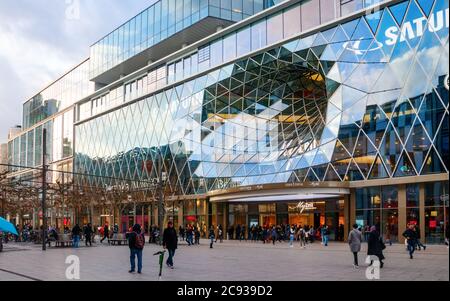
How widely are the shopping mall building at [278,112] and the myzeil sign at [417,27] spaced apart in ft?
0.28

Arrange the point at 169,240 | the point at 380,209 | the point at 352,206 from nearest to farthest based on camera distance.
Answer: the point at 169,240
the point at 380,209
the point at 352,206

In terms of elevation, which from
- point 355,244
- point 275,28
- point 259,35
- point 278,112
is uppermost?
point 275,28

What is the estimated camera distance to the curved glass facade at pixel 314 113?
3681 centimetres

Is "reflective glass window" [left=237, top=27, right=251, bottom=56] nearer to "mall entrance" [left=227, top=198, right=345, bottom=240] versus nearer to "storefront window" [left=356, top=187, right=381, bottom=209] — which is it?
"mall entrance" [left=227, top=198, right=345, bottom=240]

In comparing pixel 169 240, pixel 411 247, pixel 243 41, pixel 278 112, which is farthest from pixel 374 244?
pixel 278 112

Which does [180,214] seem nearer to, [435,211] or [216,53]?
[216,53]

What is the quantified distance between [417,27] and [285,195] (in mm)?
16600

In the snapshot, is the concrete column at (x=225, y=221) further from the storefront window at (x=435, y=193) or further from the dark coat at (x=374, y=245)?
the dark coat at (x=374, y=245)

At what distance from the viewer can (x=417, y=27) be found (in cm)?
3706

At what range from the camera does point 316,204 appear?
4650 centimetres

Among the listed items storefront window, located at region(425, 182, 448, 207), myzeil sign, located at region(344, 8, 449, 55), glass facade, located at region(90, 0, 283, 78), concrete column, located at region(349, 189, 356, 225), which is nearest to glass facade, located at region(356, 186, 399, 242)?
concrete column, located at region(349, 189, 356, 225)

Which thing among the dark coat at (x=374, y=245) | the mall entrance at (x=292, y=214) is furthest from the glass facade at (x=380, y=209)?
the dark coat at (x=374, y=245)

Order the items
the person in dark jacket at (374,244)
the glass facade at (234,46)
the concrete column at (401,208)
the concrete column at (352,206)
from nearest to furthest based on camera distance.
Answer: the person in dark jacket at (374,244) < the concrete column at (401,208) < the concrete column at (352,206) < the glass facade at (234,46)
